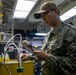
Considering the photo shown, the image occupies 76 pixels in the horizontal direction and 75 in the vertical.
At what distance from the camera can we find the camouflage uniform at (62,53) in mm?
1244

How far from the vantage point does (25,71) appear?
5.77ft

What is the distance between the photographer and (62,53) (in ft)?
4.42

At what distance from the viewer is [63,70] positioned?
1.26 meters

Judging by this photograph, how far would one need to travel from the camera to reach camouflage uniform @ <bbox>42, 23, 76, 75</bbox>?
1244mm

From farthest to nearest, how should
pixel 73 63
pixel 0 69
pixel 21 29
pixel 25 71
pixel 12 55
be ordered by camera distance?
pixel 21 29 < pixel 12 55 < pixel 25 71 < pixel 0 69 < pixel 73 63

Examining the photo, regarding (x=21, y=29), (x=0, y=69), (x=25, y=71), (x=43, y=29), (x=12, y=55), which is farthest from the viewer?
(x=21, y=29)

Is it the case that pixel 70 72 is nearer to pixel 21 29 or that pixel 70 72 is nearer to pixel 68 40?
pixel 68 40

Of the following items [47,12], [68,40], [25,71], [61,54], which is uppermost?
[47,12]

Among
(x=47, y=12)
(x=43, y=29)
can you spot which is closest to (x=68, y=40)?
(x=47, y=12)

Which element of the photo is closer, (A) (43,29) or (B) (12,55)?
(B) (12,55)

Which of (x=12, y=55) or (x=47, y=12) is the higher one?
(x=47, y=12)

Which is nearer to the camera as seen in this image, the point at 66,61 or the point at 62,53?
the point at 66,61

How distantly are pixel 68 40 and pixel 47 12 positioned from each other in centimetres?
34

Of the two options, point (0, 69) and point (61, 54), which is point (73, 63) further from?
point (0, 69)
